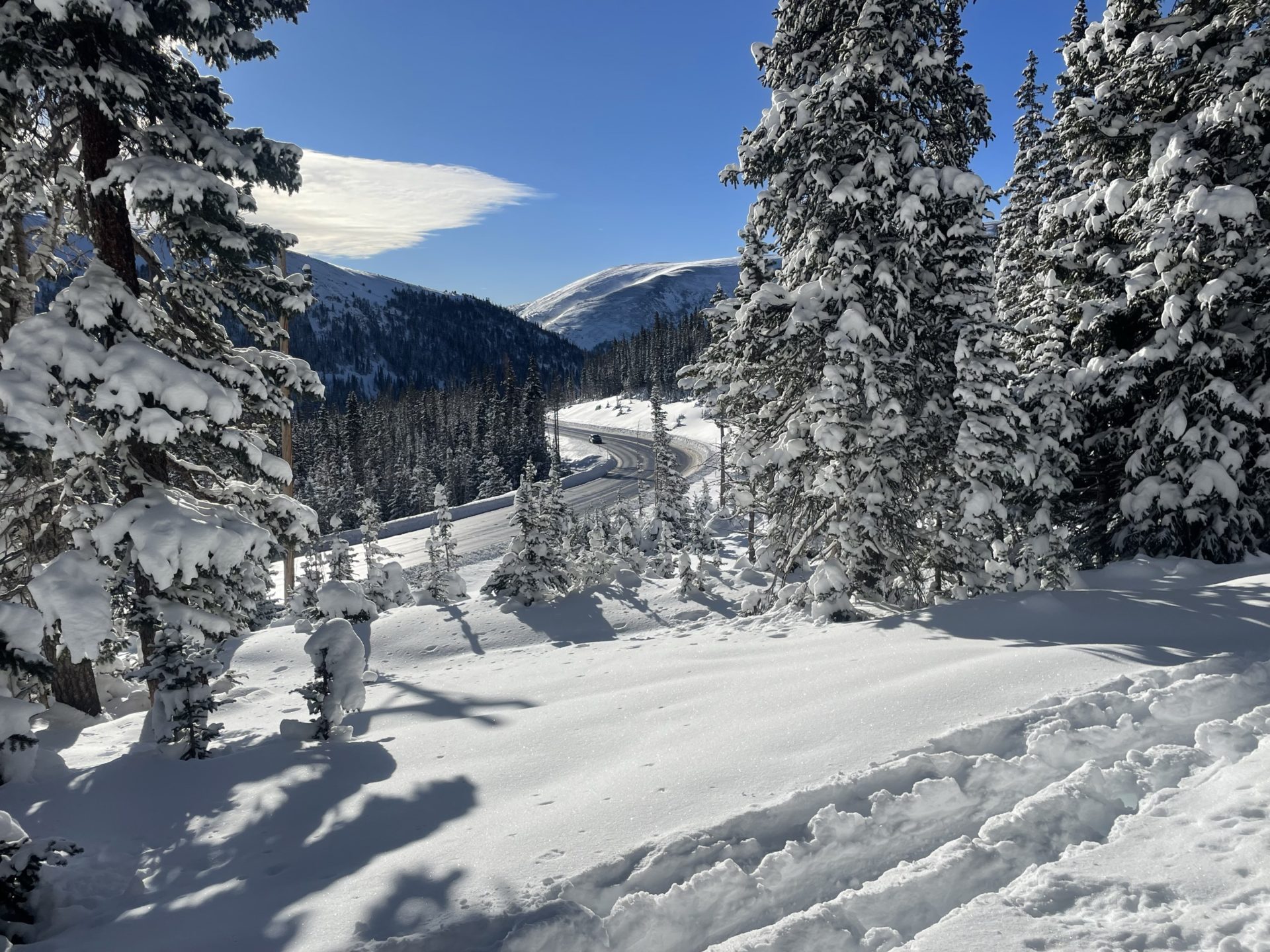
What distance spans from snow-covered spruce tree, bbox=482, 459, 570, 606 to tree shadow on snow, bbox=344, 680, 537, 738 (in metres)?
6.98

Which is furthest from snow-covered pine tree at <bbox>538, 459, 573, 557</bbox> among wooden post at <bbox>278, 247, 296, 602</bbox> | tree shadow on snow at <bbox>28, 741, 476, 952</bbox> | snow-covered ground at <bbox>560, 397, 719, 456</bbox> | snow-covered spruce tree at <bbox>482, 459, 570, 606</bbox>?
snow-covered ground at <bbox>560, 397, 719, 456</bbox>

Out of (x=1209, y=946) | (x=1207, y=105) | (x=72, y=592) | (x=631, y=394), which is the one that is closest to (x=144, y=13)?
(x=72, y=592)

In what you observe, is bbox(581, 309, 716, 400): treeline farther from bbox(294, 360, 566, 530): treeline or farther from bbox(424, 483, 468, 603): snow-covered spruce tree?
bbox(424, 483, 468, 603): snow-covered spruce tree

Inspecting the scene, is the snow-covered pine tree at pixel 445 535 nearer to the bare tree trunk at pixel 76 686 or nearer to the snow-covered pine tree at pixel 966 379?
the bare tree trunk at pixel 76 686

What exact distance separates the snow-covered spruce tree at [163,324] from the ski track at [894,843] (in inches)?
195

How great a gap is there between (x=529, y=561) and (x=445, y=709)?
27.2 feet

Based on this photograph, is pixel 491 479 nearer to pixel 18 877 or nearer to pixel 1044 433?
pixel 1044 433

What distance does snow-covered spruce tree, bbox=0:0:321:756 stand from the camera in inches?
241

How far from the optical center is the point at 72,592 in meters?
5.40

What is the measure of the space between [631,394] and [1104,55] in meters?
112

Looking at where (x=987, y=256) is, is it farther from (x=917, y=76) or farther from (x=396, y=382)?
(x=396, y=382)

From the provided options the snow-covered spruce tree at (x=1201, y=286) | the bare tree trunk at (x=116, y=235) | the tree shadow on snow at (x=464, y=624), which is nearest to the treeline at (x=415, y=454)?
the tree shadow on snow at (x=464, y=624)

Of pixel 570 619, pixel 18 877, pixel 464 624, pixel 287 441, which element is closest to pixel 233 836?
pixel 18 877

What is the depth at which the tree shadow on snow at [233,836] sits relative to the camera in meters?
3.85
